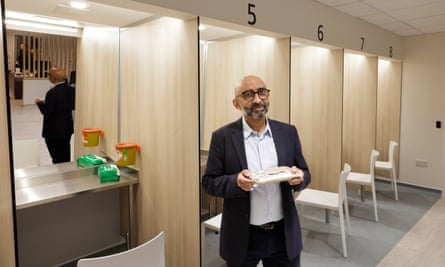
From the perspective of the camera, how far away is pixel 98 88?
134 inches

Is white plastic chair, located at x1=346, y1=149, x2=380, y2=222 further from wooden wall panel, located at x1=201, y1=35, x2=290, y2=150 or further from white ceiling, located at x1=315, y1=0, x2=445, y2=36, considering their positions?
white ceiling, located at x1=315, y1=0, x2=445, y2=36

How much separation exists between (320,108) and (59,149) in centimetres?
325

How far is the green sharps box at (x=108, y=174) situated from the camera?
2.98 meters

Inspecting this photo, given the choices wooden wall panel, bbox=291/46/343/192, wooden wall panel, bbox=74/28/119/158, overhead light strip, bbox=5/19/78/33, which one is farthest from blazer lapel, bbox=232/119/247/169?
wooden wall panel, bbox=291/46/343/192

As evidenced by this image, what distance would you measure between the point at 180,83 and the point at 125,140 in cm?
98

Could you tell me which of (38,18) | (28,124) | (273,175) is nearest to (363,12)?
(273,175)

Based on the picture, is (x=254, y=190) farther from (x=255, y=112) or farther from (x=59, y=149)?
(x=59, y=149)

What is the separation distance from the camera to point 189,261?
2699mm

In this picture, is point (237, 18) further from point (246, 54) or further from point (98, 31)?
point (98, 31)

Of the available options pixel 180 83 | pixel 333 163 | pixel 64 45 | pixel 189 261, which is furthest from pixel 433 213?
pixel 64 45

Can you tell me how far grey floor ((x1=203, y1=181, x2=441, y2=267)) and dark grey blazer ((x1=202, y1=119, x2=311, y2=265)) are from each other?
1533mm

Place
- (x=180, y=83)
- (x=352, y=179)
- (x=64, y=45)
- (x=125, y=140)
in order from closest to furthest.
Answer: (x=180, y=83) → (x=64, y=45) → (x=125, y=140) → (x=352, y=179)

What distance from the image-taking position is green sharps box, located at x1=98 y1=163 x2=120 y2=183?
2.98 metres

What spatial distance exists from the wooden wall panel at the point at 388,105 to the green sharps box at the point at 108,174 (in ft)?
16.4
